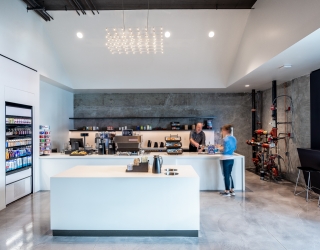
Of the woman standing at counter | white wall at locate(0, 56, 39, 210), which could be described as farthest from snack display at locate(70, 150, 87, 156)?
the woman standing at counter

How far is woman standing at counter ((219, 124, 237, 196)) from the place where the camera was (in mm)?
5211

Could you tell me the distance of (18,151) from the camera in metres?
5.08

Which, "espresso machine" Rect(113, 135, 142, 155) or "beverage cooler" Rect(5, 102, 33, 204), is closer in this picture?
"beverage cooler" Rect(5, 102, 33, 204)

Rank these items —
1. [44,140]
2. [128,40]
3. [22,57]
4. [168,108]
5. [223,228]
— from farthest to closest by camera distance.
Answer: [168,108]
[44,140]
[128,40]
[22,57]
[223,228]

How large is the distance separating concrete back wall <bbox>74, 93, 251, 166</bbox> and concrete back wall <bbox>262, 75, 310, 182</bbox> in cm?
173

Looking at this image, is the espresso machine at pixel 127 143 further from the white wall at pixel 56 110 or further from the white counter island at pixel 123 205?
the white counter island at pixel 123 205

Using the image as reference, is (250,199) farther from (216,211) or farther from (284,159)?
(284,159)

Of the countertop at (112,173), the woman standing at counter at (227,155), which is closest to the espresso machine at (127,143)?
the countertop at (112,173)

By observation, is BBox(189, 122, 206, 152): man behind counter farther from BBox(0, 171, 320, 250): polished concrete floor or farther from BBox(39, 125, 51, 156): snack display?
BBox(39, 125, 51, 156): snack display

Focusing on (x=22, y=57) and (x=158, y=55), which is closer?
(x=22, y=57)

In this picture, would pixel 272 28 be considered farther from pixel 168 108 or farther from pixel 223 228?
pixel 168 108

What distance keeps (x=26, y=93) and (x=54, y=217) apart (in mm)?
3197

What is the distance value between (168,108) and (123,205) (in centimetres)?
582

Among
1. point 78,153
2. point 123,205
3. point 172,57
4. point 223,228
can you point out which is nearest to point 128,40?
point 172,57
